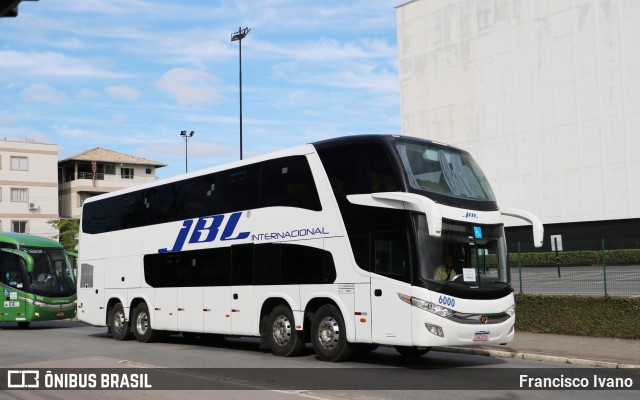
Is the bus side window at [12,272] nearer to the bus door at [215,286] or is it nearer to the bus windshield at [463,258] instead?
the bus door at [215,286]

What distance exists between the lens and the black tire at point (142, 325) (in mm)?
19875

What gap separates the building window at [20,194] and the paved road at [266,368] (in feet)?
186

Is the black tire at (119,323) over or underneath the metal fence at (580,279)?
underneath

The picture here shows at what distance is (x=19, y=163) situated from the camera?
7362 cm

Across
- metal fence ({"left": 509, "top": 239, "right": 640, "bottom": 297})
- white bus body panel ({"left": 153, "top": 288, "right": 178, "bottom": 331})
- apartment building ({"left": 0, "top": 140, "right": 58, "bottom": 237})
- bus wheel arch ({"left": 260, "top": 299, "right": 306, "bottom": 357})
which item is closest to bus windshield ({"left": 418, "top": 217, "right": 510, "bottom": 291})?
bus wheel arch ({"left": 260, "top": 299, "right": 306, "bottom": 357})

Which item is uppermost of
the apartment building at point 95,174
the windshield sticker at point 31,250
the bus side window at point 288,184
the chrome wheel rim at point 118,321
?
the apartment building at point 95,174

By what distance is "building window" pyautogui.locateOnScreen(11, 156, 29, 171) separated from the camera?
7325 cm

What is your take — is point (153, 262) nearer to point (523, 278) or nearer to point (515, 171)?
point (523, 278)

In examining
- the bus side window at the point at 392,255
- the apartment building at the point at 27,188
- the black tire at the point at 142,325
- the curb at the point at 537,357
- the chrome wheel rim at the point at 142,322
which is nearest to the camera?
the bus side window at the point at 392,255

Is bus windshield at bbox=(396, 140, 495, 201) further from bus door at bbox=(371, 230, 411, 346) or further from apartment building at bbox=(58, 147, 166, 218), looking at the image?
apartment building at bbox=(58, 147, 166, 218)

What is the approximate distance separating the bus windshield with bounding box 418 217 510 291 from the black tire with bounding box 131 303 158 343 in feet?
31.8

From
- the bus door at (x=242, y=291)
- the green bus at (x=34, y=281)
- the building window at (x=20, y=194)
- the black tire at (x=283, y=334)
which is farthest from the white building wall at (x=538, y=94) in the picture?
the black tire at (x=283, y=334)


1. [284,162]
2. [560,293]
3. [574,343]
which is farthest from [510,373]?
[560,293]

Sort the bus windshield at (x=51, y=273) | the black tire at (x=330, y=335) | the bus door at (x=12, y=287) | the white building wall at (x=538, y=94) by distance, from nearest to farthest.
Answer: the black tire at (x=330, y=335) < the bus door at (x=12, y=287) < the bus windshield at (x=51, y=273) < the white building wall at (x=538, y=94)
